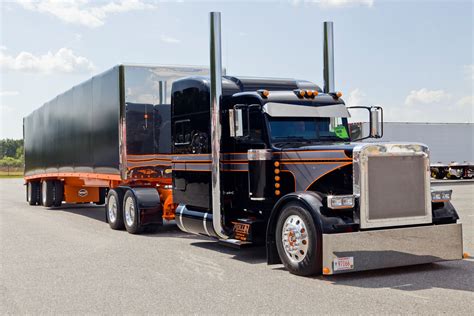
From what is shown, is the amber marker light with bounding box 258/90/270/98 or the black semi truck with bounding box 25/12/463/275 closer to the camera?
the black semi truck with bounding box 25/12/463/275

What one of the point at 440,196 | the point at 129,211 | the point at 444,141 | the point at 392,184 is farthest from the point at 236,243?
the point at 444,141

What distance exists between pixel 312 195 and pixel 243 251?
2710 millimetres

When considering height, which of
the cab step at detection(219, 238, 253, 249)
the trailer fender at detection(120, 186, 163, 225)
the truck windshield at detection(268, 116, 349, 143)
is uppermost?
the truck windshield at detection(268, 116, 349, 143)

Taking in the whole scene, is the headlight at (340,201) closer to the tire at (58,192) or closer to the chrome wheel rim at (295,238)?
the chrome wheel rim at (295,238)

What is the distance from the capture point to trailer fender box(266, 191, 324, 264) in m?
8.05

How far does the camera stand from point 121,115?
13859 millimetres

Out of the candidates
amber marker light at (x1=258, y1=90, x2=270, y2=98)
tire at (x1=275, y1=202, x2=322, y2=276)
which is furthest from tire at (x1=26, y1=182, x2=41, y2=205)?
tire at (x1=275, y1=202, x2=322, y2=276)

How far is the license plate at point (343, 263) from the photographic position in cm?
786

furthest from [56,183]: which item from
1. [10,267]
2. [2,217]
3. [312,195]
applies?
[312,195]

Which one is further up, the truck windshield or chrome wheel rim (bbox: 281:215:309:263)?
the truck windshield

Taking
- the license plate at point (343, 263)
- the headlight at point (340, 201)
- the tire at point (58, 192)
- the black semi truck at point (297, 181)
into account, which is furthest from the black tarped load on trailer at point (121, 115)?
the license plate at point (343, 263)

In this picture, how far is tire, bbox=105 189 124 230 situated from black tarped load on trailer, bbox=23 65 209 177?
1.74 feet

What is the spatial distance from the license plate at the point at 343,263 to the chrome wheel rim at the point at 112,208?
775 centimetres

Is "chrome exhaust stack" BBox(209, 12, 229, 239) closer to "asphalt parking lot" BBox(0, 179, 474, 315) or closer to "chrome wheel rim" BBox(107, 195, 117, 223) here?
"asphalt parking lot" BBox(0, 179, 474, 315)
